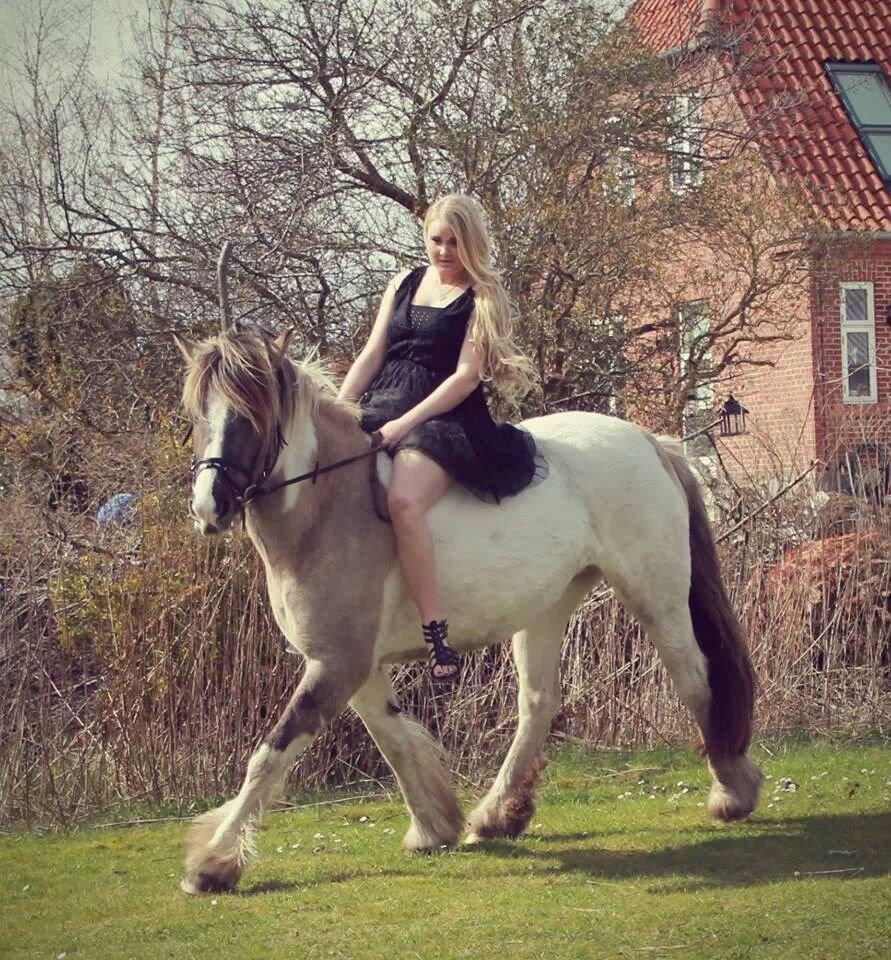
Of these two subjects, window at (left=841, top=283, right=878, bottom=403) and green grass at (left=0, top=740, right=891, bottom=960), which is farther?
window at (left=841, top=283, right=878, bottom=403)

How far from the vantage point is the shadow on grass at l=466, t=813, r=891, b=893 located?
5105 mm

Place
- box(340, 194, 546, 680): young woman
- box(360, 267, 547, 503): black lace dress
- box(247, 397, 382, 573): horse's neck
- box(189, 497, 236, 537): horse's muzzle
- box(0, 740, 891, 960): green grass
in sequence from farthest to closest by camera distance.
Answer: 1. box(360, 267, 547, 503): black lace dress
2. box(340, 194, 546, 680): young woman
3. box(247, 397, 382, 573): horse's neck
4. box(189, 497, 236, 537): horse's muzzle
5. box(0, 740, 891, 960): green grass

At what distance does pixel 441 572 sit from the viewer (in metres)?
5.41

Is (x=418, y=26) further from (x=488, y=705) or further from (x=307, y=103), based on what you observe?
(x=488, y=705)

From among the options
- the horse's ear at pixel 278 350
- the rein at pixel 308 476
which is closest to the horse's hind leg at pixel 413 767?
the rein at pixel 308 476

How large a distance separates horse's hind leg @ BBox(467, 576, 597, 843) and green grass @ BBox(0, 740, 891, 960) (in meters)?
0.12

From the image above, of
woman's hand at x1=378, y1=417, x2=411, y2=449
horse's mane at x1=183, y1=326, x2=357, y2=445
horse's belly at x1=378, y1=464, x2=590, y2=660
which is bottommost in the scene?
horse's belly at x1=378, y1=464, x2=590, y2=660

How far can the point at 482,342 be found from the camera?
5453mm

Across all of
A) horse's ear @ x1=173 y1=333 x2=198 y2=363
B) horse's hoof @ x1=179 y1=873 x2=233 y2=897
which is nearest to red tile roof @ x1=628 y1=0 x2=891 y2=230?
horse's ear @ x1=173 y1=333 x2=198 y2=363

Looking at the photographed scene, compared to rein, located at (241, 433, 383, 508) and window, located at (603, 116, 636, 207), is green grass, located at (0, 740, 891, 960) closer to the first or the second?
rein, located at (241, 433, 383, 508)

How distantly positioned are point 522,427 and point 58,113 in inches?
277

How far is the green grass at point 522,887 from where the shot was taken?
4328 millimetres

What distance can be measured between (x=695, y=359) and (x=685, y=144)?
5.67ft

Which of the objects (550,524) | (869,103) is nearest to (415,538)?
(550,524)
